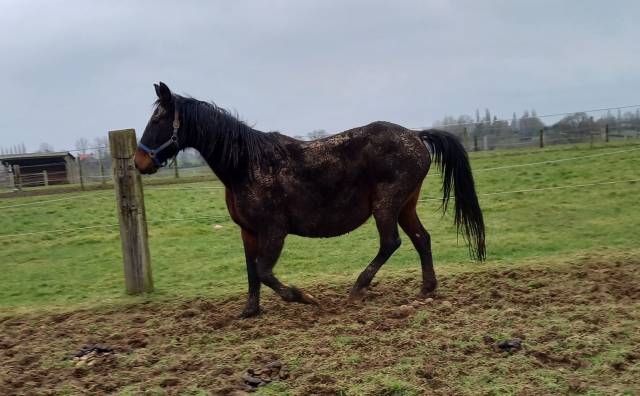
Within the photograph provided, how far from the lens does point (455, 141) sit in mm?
5953

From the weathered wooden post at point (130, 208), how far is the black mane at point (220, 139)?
5.00ft

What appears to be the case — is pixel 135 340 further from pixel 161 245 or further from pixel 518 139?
pixel 518 139

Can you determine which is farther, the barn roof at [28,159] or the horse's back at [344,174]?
the barn roof at [28,159]

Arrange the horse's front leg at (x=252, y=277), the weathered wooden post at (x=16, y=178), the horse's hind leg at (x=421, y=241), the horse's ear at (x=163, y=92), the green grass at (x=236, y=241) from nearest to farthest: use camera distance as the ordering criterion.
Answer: the horse's ear at (x=163, y=92), the horse's front leg at (x=252, y=277), the horse's hind leg at (x=421, y=241), the green grass at (x=236, y=241), the weathered wooden post at (x=16, y=178)

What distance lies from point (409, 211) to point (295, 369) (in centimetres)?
269

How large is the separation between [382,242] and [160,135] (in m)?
2.44

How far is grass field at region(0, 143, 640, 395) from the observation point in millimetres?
3502

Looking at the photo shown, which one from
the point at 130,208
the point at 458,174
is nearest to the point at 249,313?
the point at 130,208

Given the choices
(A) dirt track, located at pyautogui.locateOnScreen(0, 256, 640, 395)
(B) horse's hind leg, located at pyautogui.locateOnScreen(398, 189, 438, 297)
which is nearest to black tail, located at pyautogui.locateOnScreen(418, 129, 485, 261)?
(B) horse's hind leg, located at pyautogui.locateOnScreen(398, 189, 438, 297)

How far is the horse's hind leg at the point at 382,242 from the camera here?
17.9 ft

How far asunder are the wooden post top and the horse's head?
1.35 metres

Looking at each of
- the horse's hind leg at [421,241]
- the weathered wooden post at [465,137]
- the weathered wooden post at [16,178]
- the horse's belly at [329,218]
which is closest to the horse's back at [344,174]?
the horse's belly at [329,218]

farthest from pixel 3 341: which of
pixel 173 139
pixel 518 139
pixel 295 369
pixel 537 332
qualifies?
pixel 518 139

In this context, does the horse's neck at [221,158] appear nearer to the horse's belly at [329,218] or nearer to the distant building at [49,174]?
the horse's belly at [329,218]
